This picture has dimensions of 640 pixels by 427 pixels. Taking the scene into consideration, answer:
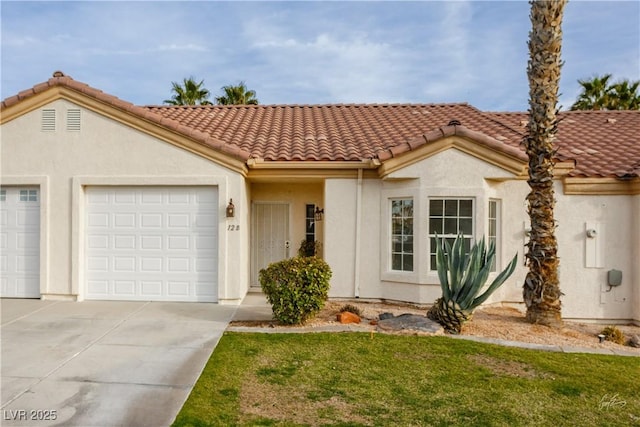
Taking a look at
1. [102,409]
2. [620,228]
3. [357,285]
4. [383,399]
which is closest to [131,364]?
[102,409]

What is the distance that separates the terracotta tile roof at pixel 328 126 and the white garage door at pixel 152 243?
2294mm

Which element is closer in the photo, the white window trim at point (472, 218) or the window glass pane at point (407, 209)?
the white window trim at point (472, 218)

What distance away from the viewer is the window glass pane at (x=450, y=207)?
381 inches

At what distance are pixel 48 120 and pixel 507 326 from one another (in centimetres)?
1159

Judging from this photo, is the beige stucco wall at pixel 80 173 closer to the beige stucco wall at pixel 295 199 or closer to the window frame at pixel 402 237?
the beige stucco wall at pixel 295 199

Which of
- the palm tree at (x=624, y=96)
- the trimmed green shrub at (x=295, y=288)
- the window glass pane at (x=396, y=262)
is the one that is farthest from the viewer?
the palm tree at (x=624, y=96)

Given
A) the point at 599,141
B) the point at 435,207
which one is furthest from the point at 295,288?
the point at 599,141

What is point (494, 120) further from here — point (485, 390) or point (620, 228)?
point (485, 390)

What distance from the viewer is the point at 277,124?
13.5 metres

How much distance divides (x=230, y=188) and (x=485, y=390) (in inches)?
273

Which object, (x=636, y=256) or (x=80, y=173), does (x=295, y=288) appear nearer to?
(x=80, y=173)

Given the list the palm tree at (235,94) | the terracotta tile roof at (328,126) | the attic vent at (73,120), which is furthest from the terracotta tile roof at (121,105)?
the palm tree at (235,94)

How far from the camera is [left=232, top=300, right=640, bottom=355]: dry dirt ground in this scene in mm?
7430

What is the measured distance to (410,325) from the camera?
7703 mm
